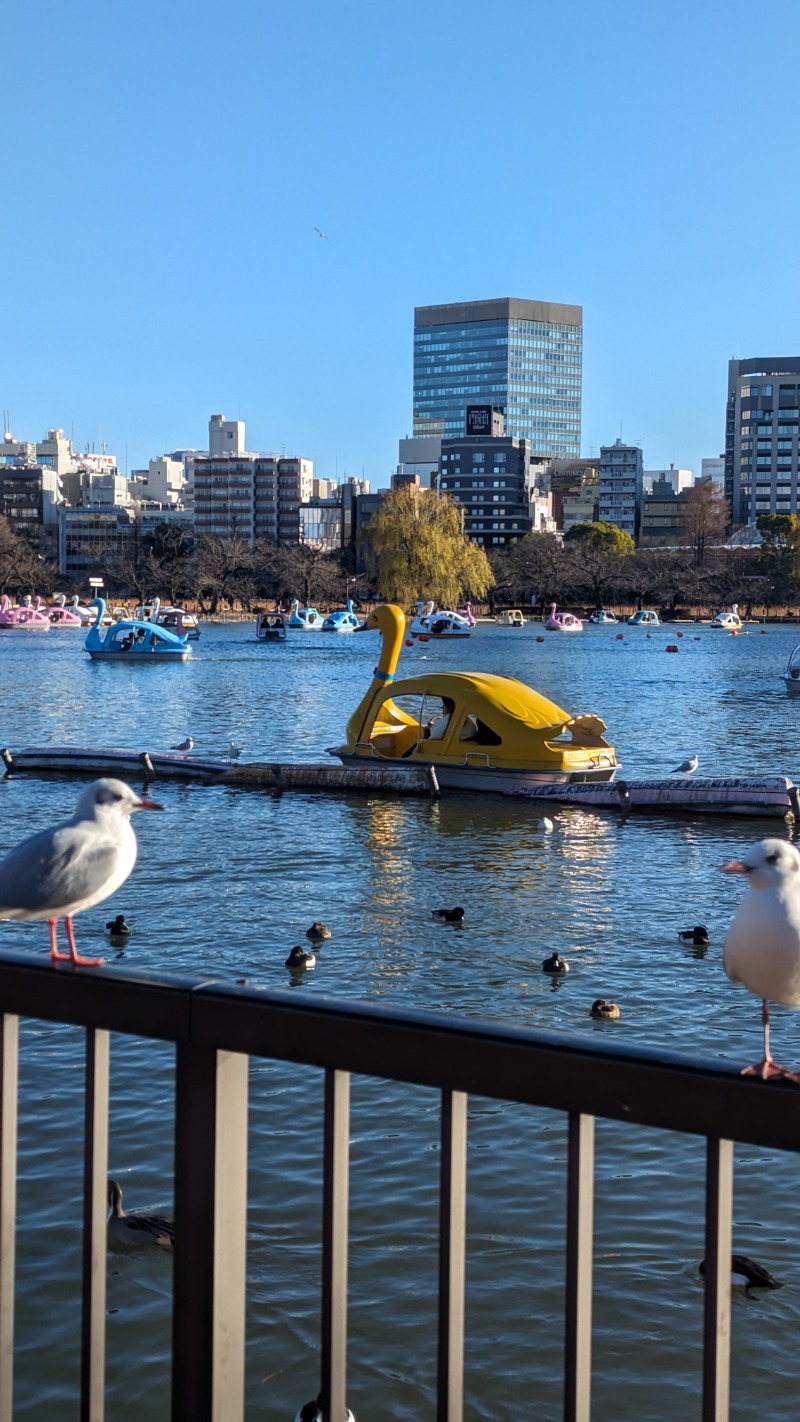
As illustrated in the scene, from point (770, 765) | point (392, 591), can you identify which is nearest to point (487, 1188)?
point (770, 765)

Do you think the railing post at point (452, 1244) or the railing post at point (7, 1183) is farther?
the railing post at point (7, 1183)

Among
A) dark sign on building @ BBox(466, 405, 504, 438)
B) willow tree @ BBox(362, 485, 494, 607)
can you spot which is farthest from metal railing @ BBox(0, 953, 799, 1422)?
dark sign on building @ BBox(466, 405, 504, 438)

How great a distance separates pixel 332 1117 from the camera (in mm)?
2498

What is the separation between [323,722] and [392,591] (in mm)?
49629

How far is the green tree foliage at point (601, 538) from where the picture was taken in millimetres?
152250

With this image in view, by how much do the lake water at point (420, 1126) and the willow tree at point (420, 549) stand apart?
61.8 m

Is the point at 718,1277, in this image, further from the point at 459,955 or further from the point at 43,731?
the point at 43,731

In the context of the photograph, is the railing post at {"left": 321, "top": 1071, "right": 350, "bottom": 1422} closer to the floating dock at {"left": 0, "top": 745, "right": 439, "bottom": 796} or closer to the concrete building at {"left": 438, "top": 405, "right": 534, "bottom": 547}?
the floating dock at {"left": 0, "top": 745, "right": 439, "bottom": 796}

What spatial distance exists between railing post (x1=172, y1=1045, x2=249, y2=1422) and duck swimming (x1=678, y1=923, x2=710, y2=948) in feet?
33.9

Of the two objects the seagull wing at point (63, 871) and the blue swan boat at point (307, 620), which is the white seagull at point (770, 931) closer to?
the seagull wing at point (63, 871)

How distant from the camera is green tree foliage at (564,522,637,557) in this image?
500ft

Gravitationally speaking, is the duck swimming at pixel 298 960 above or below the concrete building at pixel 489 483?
below

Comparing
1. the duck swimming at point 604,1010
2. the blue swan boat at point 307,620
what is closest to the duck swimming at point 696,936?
the duck swimming at point 604,1010

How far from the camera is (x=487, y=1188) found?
25.8ft
